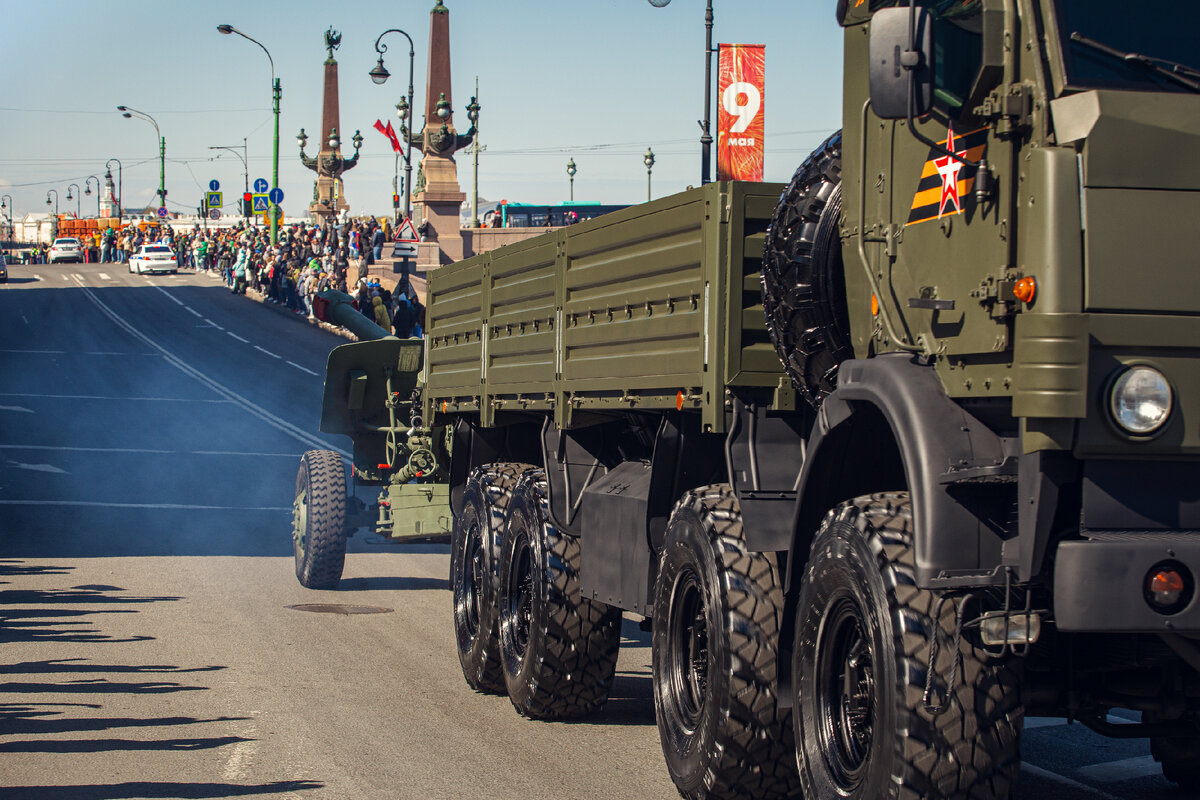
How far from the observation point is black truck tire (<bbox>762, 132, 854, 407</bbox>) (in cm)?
576

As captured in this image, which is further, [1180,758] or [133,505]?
[133,505]

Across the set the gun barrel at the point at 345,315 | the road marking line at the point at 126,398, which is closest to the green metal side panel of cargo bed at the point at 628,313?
the gun barrel at the point at 345,315

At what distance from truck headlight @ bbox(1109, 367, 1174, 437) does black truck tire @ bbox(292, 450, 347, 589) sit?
10.6m

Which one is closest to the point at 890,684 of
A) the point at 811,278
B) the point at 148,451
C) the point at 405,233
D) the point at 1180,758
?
the point at 811,278

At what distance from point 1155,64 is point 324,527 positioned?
10605 mm

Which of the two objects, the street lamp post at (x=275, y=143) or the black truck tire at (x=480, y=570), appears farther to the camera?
the street lamp post at (x=275, y=143)

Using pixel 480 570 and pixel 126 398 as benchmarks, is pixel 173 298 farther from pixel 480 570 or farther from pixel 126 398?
pixel 480 570

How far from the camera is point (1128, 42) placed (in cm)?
446

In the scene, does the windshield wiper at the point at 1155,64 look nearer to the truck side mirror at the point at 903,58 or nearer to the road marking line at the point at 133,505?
the truck side mirror at the point at 903,58

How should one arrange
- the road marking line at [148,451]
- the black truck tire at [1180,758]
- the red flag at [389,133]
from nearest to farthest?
the black truck tire at [1180,758]
the road marking line at [148,451]
the red flag at [389,133]

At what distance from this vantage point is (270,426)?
32875mm

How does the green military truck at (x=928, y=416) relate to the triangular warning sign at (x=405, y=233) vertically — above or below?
below

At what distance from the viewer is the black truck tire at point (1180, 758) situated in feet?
20.7

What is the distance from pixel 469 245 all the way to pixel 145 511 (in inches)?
1474
